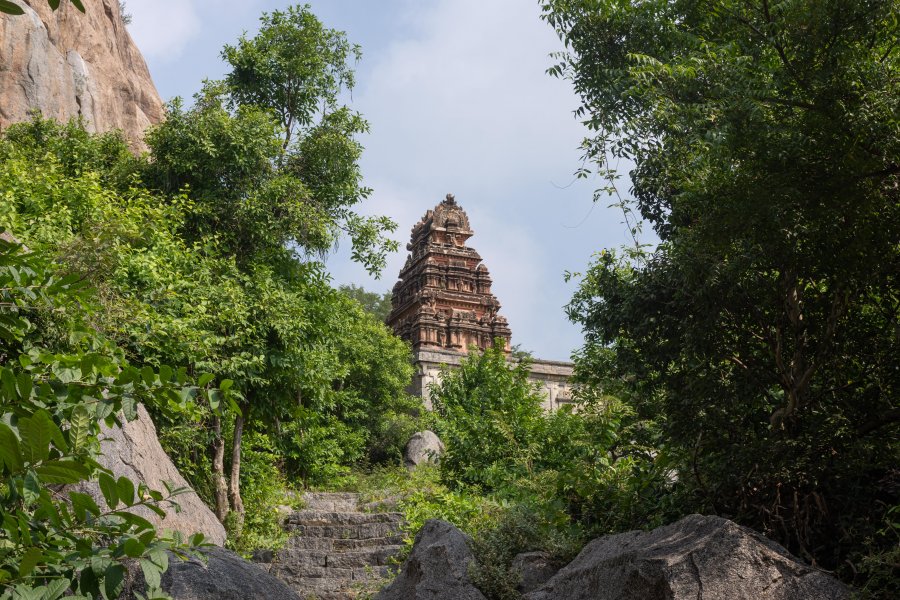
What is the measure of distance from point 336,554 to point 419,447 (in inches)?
391

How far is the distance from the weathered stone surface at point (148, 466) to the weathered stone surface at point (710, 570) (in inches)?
153

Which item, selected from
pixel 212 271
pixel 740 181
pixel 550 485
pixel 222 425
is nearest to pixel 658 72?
pixel 740 181

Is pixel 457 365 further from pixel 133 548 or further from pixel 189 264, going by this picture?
pixel 133 548

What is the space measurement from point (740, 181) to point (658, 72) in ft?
5.15

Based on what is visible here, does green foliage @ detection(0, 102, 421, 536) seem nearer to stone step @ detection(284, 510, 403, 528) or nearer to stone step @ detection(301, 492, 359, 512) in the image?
stone step @ detection(301, 492, 359, 512)

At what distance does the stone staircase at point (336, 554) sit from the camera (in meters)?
11.3

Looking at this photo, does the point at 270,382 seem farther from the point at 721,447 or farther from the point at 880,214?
the point at 880,214

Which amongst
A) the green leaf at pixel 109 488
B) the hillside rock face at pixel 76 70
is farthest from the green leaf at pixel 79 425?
the hillside rock face at pixel 76 70

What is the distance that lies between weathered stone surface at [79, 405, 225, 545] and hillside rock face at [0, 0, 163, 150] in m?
11.1

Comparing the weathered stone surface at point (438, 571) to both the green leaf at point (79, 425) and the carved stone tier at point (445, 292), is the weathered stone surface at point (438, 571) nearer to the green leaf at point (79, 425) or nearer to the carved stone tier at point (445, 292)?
the green leaf at point (79, 425)

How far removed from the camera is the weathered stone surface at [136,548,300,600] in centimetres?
536

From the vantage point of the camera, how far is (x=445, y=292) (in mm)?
31344

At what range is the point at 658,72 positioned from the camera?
7.57m

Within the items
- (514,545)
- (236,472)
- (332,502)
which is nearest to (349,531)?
(236,472)
